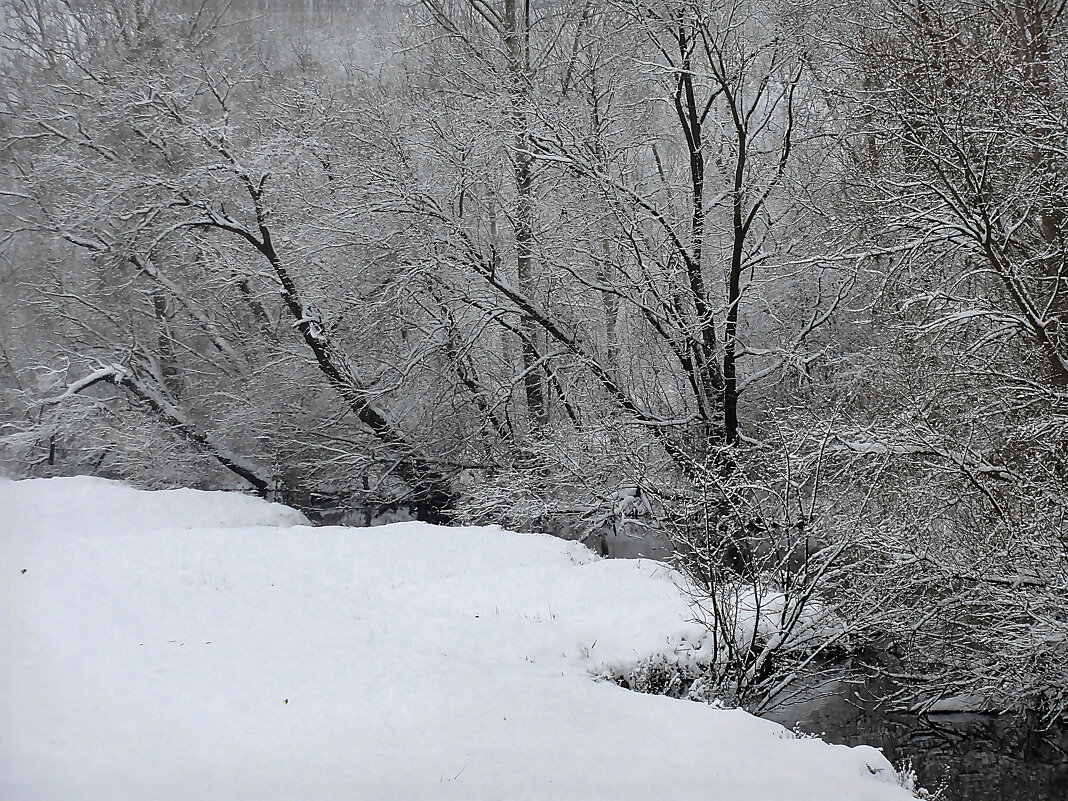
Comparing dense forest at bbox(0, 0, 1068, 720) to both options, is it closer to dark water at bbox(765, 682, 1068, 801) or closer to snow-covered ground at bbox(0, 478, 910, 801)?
dark water at bbox(765, 682, 1068, 801)

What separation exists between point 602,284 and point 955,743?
7960mm

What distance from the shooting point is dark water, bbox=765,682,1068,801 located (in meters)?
6.79

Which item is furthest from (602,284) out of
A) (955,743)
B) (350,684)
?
(350,684)

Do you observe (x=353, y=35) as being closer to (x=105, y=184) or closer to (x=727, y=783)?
(x=105, y=184)

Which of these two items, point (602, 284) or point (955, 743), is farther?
point (602, 284)

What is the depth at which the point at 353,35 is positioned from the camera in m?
18.0

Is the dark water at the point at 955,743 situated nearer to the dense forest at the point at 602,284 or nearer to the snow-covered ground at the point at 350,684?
the dense forest at the point at 602,284

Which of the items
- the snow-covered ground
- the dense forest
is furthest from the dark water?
the snow-covered ground

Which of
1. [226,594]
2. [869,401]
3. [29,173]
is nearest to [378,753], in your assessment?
[226,594]

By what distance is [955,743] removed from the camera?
25.1ft

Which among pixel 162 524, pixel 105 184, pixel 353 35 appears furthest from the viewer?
pixel 353 35

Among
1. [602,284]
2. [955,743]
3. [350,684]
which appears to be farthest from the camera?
[602,284]

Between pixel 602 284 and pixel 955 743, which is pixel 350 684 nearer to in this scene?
pixel 955 743

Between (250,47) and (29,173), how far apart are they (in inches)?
200
